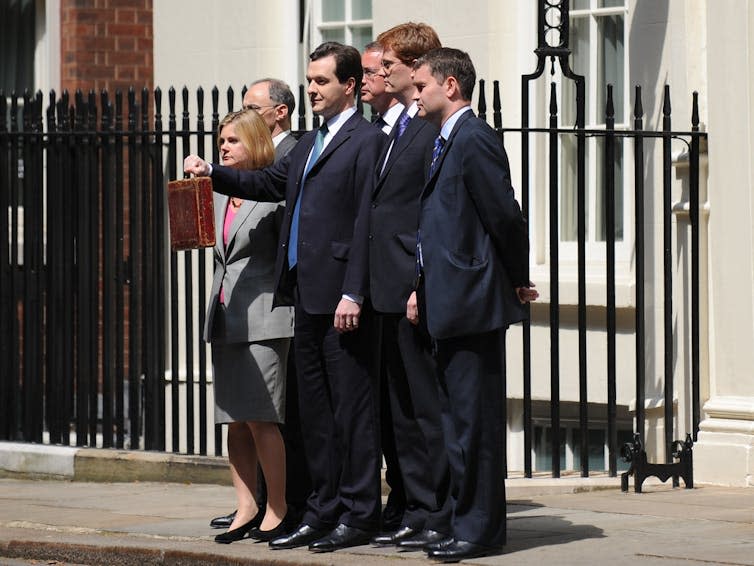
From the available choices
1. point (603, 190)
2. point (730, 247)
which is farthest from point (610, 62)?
point (730, 247)

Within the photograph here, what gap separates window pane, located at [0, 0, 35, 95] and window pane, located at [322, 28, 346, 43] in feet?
13.6

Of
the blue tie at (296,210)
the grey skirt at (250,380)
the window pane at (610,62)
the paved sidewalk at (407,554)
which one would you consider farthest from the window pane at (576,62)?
the grey skirt at (250,380)

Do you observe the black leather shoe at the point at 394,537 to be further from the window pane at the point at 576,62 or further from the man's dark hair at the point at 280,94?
the window pane at the point at 576,62

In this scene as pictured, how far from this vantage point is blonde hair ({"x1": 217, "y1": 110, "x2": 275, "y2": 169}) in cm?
720

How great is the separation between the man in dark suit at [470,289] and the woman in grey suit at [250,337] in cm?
90

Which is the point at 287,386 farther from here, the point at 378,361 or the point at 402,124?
the point at 402,124

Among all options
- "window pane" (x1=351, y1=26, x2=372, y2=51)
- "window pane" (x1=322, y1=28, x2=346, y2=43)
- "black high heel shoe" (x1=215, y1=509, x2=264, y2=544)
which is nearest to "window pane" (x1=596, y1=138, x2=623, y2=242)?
"window pane" (x1=351, y1=26, x2=372, y2=51)

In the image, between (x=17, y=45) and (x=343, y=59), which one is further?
(x=17, y=45)

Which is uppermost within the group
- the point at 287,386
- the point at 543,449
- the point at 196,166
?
the point at 196,166

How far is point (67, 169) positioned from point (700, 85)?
3.69 metres

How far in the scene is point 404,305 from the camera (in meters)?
6.69

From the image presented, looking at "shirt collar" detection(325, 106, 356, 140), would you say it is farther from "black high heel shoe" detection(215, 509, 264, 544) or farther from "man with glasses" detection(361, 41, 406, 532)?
"black high heel shoe" detection(215, 509, 264, 544)

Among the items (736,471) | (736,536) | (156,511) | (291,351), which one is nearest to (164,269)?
(156,511)

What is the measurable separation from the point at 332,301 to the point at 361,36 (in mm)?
5171
